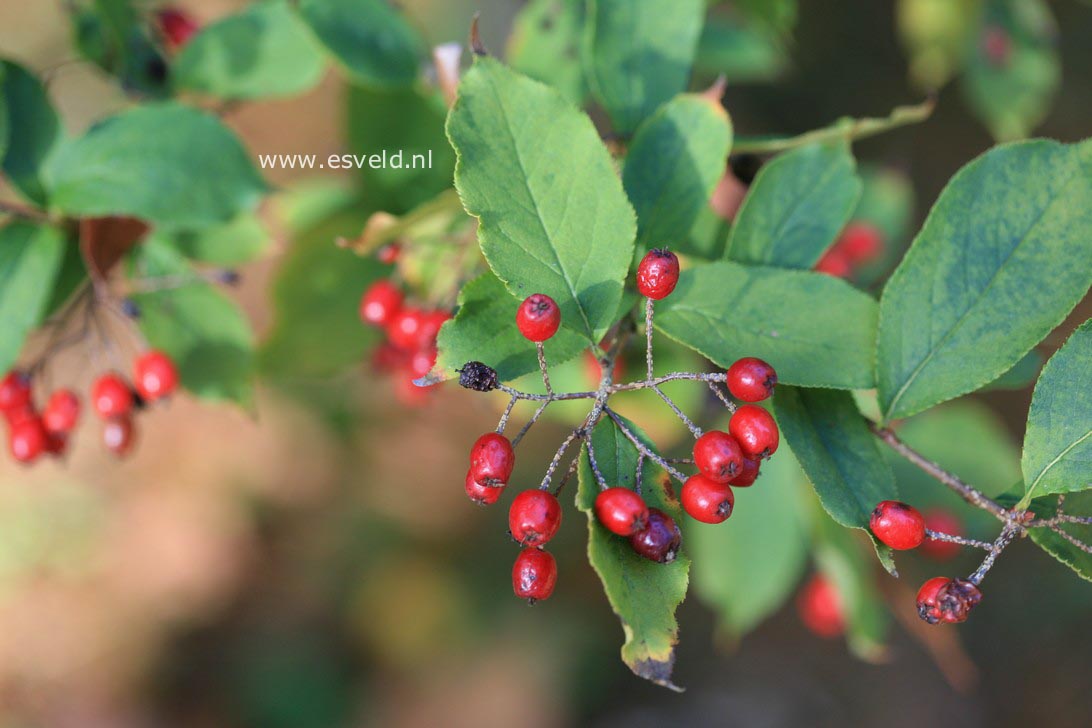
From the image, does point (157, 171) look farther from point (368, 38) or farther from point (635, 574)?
point (635, 574)

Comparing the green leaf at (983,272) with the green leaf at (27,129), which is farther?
the green leaf at (27,129)

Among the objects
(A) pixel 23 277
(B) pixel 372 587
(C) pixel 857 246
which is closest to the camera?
(A) pixel 23 277

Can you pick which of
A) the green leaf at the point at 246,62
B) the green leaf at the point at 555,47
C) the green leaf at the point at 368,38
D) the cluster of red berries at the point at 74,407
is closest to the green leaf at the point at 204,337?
the cluster of red berries at the point at 74,407

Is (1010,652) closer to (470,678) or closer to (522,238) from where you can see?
(470,678)

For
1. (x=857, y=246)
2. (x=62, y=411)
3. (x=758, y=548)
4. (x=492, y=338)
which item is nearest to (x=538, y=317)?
(x=492, y=338)

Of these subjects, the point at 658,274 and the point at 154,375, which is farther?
the point at 154,375

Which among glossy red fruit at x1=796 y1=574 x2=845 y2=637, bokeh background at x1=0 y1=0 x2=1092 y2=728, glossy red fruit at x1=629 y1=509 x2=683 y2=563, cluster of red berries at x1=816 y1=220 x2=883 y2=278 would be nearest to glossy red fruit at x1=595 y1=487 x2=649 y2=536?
glossy red fruit at x1=629 y1=509 x2=683 y2=563

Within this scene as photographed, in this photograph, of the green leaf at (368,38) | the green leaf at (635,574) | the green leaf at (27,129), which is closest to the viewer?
the green leaf at (635,574)

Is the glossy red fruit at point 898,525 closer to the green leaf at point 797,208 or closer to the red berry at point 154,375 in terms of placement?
the green leaf at point 797,208
